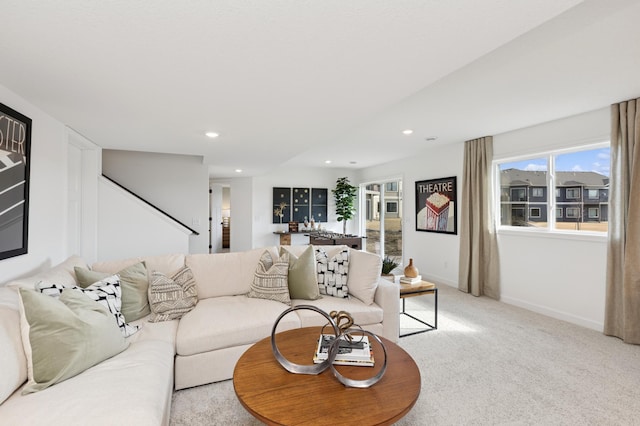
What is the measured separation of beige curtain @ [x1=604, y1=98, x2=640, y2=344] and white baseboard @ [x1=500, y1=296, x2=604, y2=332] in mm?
174

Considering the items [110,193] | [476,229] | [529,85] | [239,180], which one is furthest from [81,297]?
[239,180]

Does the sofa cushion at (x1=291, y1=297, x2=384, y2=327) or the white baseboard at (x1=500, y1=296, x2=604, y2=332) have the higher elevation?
the sofa cushion at (x1=291, y1=297, x2=384, y2=327)

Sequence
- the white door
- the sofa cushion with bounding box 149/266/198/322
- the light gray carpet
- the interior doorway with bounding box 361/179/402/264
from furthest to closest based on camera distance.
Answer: the interior doorway with bounding box 361/179/402/264, the white door, the sofa cushion with bounding box 149/266/198/322, the light gray carpet

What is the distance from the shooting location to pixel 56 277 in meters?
1.95

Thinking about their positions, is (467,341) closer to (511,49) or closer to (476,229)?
(476,229)

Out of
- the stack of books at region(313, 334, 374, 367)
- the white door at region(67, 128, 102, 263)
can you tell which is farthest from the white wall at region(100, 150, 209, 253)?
the stack of books at region(313, 334, 374, 367)

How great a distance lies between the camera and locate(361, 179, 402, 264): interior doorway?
271 inches

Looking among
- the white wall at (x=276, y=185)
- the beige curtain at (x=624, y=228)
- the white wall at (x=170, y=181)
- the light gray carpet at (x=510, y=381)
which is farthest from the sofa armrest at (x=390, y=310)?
the white wall at (x=276, y=185)

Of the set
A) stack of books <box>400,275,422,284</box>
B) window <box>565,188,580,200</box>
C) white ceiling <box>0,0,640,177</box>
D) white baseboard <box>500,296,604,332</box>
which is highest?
white ceiling <box>0,0,640,177</box>

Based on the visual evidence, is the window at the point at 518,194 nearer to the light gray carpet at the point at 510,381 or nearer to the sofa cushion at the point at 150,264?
the light gray carpet at the point at 510,381

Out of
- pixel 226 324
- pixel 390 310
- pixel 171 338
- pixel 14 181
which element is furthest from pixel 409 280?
pixel 14 181

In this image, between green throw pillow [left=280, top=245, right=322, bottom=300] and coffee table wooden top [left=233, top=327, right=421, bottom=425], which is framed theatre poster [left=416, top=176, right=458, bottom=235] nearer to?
green throw pillow [left=280, top=245, right=322, bottom=300]

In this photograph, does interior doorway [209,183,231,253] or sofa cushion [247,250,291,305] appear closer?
sofa cushion [247,250,291,305]

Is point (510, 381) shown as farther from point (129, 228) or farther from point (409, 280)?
point (129, 228)
